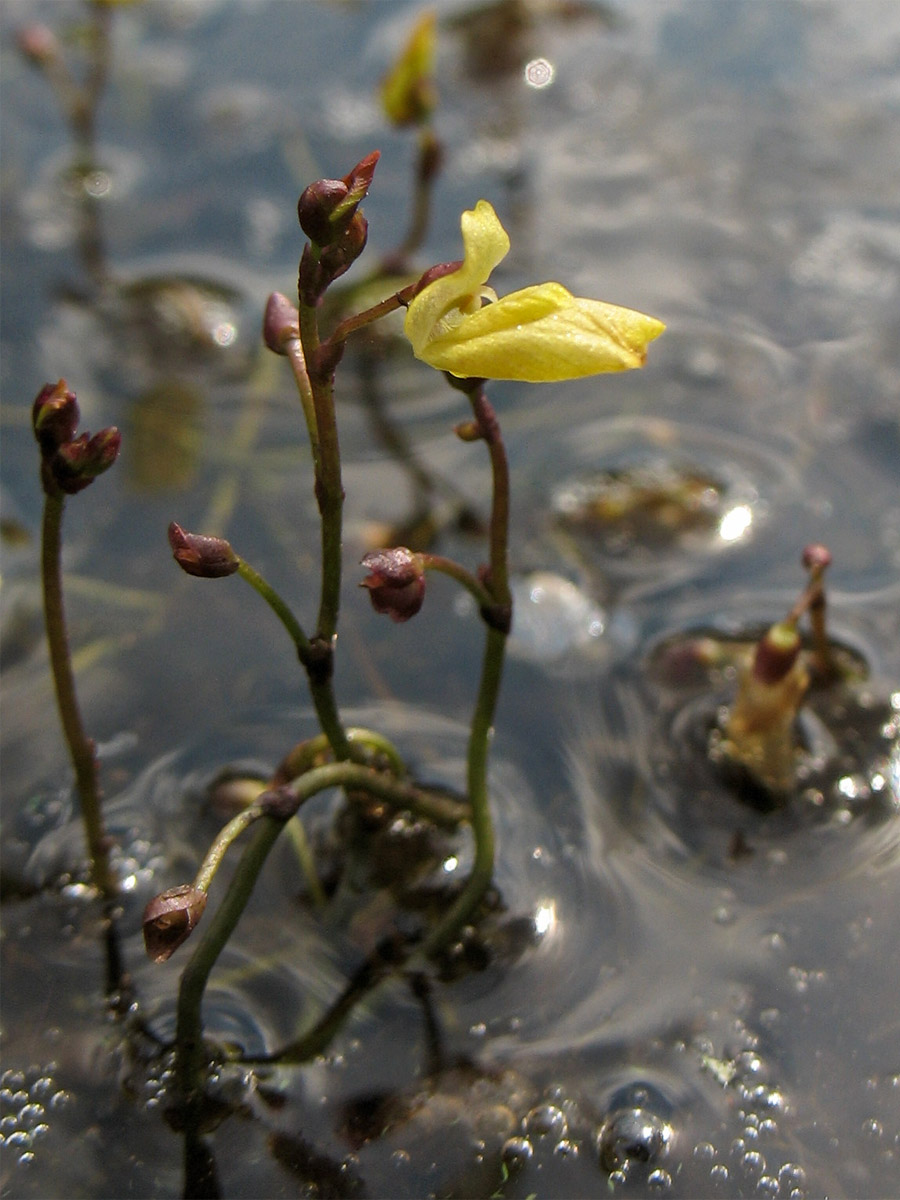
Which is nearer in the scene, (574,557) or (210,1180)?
(210,1180)

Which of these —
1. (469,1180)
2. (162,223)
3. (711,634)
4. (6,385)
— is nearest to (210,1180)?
(469,1180)

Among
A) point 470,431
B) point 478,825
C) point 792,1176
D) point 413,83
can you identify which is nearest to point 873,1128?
point 792,1176

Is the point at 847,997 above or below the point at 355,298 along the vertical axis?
below

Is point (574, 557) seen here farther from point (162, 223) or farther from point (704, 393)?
point (162, 223)

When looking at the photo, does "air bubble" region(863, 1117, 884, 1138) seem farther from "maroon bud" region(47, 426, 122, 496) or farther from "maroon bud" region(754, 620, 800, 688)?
"maroon bud" region(47, 426, 122, 496)

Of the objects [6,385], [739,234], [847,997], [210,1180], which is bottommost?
[210,1180]

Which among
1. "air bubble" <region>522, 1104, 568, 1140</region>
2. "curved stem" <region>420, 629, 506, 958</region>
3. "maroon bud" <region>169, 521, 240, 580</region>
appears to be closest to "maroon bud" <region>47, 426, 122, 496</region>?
"maroon bud" <region>169, 521, 240, 580</region>

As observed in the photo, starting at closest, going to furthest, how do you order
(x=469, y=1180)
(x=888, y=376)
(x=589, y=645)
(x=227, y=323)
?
(x=469, y=1180), (x=589, y=645), (x=888, y=376), (x=227, y=323)
